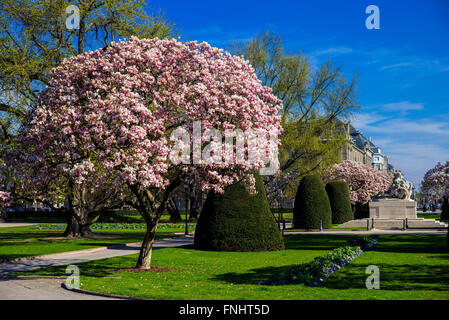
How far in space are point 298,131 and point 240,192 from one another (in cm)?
1776

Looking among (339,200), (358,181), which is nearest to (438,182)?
(358,181)

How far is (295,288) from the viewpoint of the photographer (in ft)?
36.5

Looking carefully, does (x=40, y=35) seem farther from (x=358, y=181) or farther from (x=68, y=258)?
(x=358, y=181)

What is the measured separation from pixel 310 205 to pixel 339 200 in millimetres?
9534

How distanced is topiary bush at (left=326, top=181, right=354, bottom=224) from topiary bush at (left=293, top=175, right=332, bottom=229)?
311 inches

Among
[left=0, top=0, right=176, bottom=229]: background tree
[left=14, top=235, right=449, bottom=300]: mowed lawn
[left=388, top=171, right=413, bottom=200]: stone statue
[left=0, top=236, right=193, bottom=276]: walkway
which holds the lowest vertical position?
[left=0, top=236, right=193, bottom=276]: walkway

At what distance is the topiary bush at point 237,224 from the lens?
20.5 m

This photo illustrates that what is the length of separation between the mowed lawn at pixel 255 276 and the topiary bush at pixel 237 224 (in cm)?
Answer: 69

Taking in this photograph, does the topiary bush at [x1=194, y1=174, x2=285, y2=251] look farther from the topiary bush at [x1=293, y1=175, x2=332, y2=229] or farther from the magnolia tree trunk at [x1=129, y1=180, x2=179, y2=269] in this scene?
the topiary bush at [x1=293, y1=175, x2=332, y2=229]

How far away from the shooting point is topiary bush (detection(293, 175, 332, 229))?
118ft

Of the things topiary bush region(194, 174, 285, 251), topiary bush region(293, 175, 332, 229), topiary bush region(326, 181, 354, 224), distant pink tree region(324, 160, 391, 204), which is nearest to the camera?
topiary bush region(194, 174, 285, 251)

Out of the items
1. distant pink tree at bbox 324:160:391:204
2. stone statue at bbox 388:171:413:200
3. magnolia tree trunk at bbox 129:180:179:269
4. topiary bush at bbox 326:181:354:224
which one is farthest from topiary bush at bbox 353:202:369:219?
magnolia tree trunk at bbox 129:180:179:269
